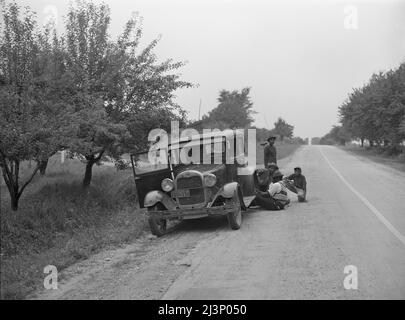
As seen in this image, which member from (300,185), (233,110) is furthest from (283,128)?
(300,185)

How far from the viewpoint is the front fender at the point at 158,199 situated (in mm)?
10695

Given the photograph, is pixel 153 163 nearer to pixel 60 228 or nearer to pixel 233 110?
pixel 60 228

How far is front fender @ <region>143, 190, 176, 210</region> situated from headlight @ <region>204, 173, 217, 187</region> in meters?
0.87

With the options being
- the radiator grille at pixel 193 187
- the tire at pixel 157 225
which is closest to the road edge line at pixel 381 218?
the radiator grille at pixel 193 187

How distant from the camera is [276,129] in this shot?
104500mm

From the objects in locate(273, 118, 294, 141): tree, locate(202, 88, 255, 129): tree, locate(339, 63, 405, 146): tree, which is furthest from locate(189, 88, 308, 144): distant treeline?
locate(273, 118, 294, 141): tree

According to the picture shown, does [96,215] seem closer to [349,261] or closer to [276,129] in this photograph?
[349,261]

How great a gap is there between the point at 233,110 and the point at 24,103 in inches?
1958

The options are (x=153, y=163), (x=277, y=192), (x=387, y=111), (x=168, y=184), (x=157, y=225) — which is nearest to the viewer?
(x=157, y=225)

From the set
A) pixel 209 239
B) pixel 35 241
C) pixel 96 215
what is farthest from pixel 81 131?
pixel 209 239

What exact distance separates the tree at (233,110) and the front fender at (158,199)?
44.3 metres

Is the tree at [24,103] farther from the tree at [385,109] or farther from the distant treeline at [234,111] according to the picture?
the distant treeline at [234,111]

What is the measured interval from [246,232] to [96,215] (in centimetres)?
409

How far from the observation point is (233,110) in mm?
59875
